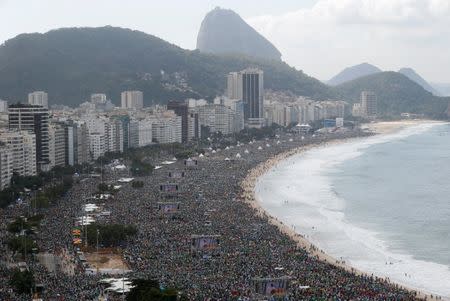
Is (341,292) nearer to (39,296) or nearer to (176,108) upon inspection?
(39,296)

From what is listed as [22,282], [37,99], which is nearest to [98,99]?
[37,99]

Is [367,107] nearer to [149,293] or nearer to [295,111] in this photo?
[295,111]

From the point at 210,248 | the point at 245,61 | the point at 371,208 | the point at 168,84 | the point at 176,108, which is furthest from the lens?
the point at 245,61

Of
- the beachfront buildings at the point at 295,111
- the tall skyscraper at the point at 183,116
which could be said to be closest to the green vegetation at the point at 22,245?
the tall skyscraper at the point at 183,116

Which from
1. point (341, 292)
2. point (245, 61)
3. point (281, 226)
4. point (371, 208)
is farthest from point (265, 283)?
point (245, 61)

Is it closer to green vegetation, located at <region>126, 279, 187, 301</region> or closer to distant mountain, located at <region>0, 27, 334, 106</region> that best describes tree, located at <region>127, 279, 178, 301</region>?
green vegetation, located at <region>126, 279, 187, 301</region>

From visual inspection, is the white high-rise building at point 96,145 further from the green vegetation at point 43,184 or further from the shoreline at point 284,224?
the shoreline at point 284,224
